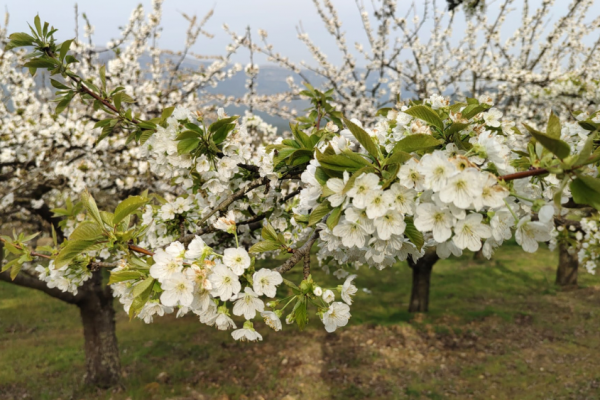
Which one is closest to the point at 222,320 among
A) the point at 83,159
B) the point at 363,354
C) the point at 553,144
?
the point at 553,144

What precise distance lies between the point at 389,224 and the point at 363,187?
0.12m

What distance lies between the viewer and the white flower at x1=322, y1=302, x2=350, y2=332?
1.15 meters

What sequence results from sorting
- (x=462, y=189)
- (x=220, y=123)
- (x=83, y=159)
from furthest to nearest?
1. (x=83, y=159)
2. (x=220, y=123)
3. (x=462, y=189)

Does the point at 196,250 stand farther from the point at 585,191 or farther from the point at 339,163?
the point at 585,191

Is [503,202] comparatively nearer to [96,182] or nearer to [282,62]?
[96,182]

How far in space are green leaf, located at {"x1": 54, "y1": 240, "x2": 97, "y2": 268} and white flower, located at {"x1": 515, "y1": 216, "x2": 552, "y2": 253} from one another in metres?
1.32

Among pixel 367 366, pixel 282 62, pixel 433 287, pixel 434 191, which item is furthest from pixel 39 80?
pixel 433 287

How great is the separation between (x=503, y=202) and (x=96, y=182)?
18.4ft

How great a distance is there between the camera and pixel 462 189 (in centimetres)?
83

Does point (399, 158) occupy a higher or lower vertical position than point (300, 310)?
higher

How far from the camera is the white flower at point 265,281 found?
1074 mm

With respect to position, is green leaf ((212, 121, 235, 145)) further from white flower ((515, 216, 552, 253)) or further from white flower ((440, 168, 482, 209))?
white flower ((515, 216, 552, 253))

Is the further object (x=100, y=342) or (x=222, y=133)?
(x=100, y=342)

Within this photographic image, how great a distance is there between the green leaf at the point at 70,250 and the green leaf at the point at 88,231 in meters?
0.02
